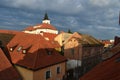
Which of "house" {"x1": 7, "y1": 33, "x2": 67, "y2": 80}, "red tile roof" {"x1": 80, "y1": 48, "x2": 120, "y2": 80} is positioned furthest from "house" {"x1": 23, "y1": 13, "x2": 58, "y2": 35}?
"red tile roof" {"x1": 80, "y1": 48, "x2": 120, "y2": 80}

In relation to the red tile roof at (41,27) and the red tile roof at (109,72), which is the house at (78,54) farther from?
the red tile roof at (41,27)

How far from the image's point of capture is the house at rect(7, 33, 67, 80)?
25619 millimetres

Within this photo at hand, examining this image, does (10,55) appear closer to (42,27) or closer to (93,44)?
(93,44)

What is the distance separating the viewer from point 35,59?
85.1 feet

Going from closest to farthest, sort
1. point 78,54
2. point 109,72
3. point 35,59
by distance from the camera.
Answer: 1. point 109,72
2. point 35,59
3. point 78,54

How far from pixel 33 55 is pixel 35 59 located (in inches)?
47.0

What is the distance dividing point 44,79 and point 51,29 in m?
68.2

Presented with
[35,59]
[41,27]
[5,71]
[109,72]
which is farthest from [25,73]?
[41,27]

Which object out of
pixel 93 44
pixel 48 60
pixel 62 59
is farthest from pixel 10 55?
pixel 93 44

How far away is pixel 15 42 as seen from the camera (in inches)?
1304

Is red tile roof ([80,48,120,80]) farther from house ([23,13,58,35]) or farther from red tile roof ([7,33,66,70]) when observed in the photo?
house ([23,13,58,35])

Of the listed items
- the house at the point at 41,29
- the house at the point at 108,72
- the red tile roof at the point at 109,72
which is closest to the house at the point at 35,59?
the house at the point at 108,72

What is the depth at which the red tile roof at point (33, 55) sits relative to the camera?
26.0 metres

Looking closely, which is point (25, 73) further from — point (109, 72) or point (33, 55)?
point (109, 72)
